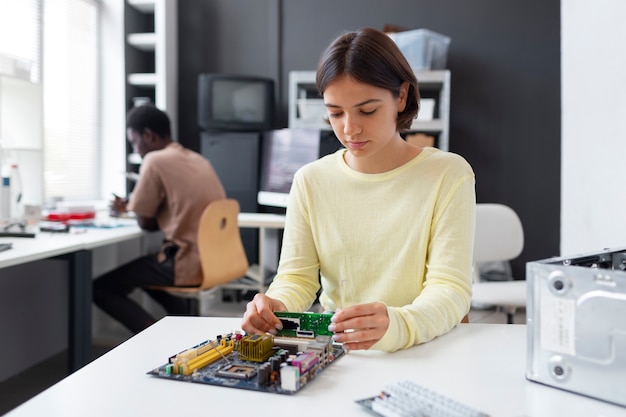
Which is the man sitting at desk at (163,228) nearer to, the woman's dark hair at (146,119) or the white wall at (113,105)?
the woman's dark hair at (146,119)

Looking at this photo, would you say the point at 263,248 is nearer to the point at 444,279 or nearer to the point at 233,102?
the point at 233,102

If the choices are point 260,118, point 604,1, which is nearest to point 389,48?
point 604,1

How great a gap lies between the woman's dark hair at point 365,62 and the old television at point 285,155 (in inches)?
90.7

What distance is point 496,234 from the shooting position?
8.90 feet

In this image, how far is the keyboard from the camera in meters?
0.62

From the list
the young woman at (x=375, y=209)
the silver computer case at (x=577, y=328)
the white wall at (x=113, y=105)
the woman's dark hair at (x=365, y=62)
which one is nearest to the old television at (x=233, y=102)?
the white wall at (x=113, y=105)

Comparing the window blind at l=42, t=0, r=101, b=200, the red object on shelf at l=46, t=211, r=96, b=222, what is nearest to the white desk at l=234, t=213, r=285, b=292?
the red object on shelf at l=46, t=211, r=96, b=222

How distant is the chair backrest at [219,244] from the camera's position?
8.96 ft

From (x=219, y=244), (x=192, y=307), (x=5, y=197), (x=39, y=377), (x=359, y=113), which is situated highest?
(x=359, y=113)

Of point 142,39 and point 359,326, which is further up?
point 142,39

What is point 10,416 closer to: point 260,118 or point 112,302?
point 112,302

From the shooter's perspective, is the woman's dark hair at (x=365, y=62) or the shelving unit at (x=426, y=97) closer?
the woman's dark hair at (x=365, y=62)

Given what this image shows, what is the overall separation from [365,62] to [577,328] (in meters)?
0.63

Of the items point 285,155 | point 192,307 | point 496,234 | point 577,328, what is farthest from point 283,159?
point 577,328
